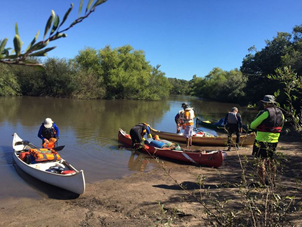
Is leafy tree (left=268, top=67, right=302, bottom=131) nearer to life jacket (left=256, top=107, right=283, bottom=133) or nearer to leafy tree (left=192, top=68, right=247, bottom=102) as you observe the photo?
life jacket (left=256, top=107, right=283, bottom=133)

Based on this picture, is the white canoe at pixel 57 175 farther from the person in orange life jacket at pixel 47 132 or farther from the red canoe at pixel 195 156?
the red canoe at pixel 195 156

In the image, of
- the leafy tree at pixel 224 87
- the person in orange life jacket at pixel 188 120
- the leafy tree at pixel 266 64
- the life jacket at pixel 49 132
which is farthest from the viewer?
the leafy tree at pixel 224 87

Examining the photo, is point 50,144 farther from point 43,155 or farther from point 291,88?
point 291,88

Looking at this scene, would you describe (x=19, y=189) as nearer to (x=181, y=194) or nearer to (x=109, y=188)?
(x=109, y=188)

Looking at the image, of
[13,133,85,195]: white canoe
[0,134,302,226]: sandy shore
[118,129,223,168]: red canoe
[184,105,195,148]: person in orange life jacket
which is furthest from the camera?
[184,105,195,148]: person in orange life jacket

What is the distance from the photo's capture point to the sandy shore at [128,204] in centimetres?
434

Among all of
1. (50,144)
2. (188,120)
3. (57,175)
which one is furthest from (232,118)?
(50,144)

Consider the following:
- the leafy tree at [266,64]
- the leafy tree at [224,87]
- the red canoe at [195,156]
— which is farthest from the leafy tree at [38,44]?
the leafy tree at [224,87]

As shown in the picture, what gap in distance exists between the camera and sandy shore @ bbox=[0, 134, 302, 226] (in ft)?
14.2

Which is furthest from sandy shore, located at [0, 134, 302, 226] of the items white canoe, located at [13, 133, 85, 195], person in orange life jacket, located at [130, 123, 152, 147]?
person in orange life jacket, located at [130, 123, 152, 147]

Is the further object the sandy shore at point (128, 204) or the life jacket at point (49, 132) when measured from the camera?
the life jacket at point (49, 132)

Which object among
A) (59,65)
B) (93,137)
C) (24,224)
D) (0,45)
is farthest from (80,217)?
(59,65)

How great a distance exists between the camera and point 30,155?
7215mm

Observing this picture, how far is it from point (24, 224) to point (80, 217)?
1.05 meters
